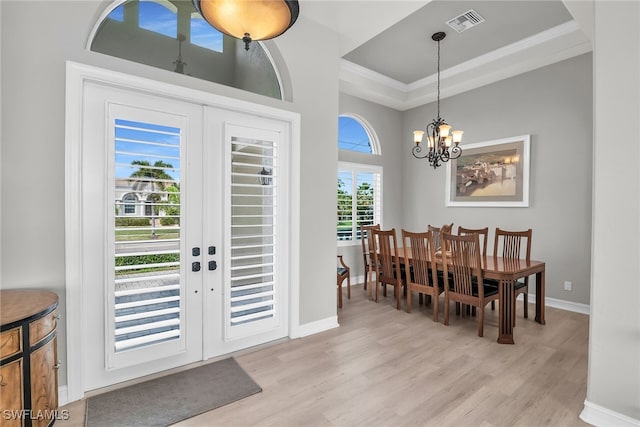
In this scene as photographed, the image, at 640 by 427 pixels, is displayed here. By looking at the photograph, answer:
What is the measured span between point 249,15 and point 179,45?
179 centimetres

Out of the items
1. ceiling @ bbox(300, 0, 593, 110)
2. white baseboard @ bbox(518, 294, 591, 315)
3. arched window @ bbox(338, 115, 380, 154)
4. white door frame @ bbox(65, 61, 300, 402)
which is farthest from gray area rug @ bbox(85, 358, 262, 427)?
white baseboard @ bbox(518, 294, 591, 315)

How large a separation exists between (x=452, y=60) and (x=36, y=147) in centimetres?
521

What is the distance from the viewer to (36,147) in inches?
81.7

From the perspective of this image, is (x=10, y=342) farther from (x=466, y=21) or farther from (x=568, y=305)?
(x=568, y=305)

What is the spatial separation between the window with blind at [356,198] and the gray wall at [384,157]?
5.2 inches

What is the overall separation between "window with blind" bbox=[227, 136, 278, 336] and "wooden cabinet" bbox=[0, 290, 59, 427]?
1.31m

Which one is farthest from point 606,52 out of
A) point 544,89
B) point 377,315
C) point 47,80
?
point 47,80

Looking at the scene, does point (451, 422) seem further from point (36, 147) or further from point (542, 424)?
point (36, 147)

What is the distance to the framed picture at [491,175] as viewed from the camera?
4.69 meters

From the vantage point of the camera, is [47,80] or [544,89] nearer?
[47,80]

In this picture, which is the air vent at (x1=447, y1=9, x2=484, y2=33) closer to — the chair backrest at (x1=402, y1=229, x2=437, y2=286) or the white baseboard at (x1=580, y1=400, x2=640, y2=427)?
the chair backrest at (x1=402, y1=229, x2=437, y2=286)

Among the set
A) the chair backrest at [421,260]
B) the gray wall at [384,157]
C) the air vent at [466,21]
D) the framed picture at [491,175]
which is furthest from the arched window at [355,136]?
the chair backrest at [421,260]

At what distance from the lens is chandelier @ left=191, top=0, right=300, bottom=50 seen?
1.35 metres

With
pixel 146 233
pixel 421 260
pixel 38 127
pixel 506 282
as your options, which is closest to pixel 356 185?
pixel 421 260
